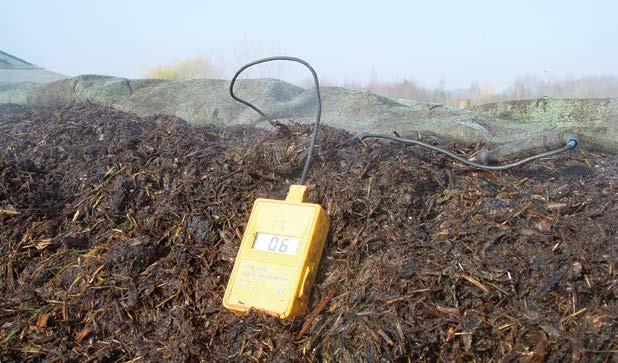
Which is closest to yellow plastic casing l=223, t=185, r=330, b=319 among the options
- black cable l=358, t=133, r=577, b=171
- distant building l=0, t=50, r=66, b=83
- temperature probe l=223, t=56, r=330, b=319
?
temperature probe l=223, t=56, r=330, b=319

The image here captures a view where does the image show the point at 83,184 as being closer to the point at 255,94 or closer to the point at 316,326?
the point at 316,326

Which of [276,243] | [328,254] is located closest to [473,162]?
[328,254]

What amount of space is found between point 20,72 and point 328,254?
5.84 metres

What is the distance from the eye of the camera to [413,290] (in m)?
1.56

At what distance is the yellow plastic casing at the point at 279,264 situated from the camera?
161 centimetres

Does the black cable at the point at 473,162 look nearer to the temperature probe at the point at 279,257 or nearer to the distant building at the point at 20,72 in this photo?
the temperature probe at the point at 279,257

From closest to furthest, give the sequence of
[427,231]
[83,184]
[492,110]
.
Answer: [427,231]
[83,184]
[492,110]

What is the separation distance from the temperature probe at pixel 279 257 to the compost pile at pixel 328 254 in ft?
0.19

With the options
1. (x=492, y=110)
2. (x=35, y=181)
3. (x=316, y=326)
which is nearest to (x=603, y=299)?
(x=316, y=326)

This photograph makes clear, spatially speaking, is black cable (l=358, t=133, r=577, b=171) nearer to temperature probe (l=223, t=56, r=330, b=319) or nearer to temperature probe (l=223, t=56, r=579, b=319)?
temperature probe (l=223, t=56, r=579, b=319)

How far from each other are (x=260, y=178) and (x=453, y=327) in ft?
3.18

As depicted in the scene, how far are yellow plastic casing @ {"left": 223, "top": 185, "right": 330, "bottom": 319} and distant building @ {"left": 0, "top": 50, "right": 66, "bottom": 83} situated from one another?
5020mm

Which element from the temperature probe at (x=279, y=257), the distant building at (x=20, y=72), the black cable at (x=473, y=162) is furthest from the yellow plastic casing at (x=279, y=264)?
the distant building at (x=20, y=72)

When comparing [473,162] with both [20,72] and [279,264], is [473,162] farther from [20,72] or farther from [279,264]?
[20,72]
